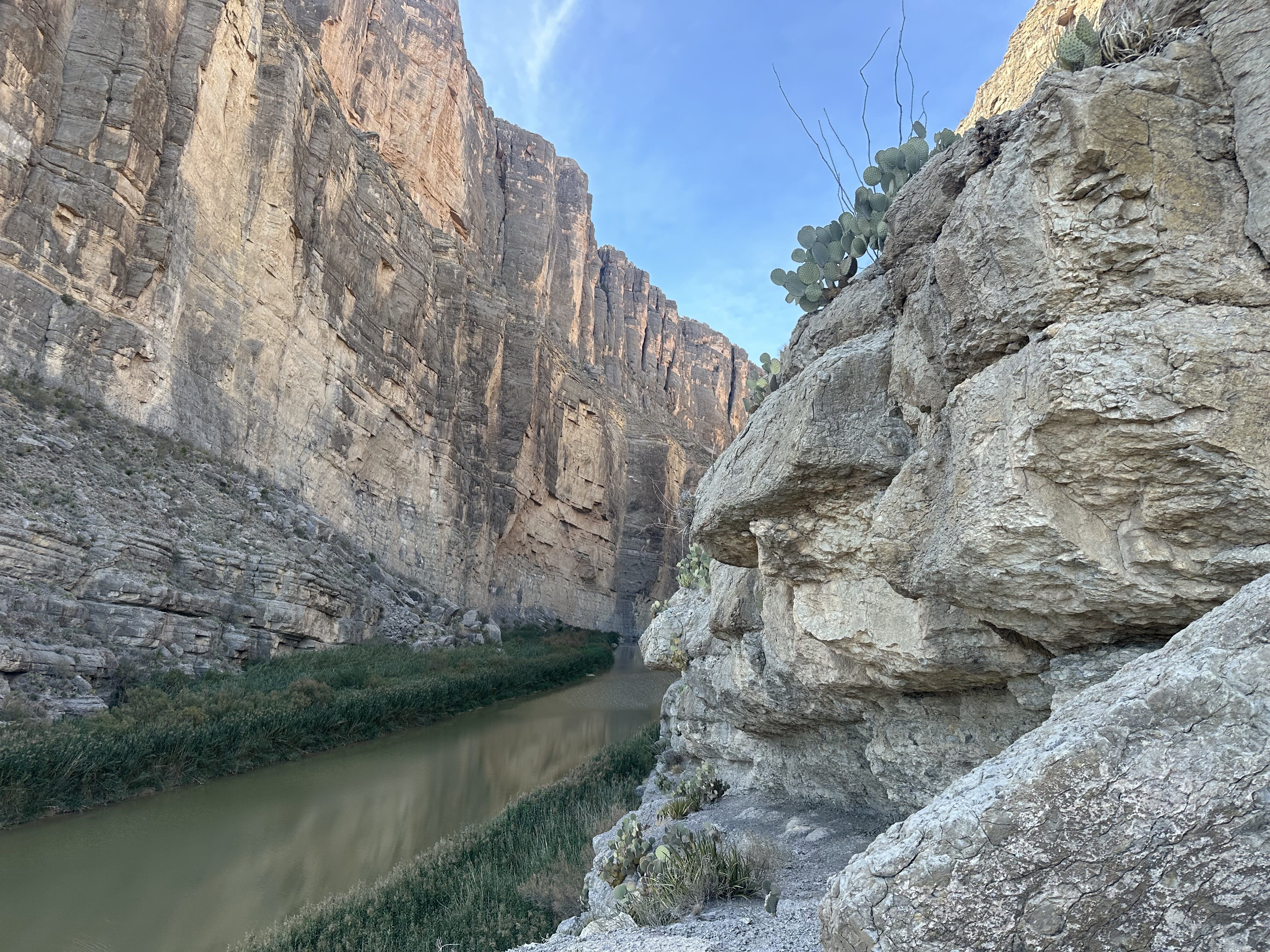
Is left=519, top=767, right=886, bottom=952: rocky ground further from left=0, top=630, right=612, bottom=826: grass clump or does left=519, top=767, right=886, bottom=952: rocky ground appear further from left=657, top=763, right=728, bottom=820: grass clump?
left=0, top=630, right=612, bottom=826: grass clump

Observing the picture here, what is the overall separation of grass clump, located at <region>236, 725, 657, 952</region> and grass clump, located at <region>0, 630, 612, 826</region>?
4.90 meters

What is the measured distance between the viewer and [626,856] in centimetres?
585

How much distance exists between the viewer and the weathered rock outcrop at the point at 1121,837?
189 centimetres

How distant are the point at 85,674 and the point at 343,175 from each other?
22.0 meters

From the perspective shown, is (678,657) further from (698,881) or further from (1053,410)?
(1053,410)

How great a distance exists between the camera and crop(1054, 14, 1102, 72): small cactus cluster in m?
3.74

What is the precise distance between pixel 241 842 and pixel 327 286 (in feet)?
72.2

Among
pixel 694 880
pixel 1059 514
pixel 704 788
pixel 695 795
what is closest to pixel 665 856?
pixel 694 880

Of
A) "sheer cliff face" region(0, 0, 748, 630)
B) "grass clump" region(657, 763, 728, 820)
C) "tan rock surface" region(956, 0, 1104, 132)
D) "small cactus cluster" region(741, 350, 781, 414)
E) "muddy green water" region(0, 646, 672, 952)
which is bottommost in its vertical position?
Answer: "muddy green water" region(0, 646, 672, 952)

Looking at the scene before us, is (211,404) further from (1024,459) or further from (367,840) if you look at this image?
(1024,459)

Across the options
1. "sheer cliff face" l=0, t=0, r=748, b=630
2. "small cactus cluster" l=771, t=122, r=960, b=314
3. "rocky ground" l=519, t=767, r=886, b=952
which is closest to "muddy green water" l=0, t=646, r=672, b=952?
"rocky ground" l=519, t=767, r=886, b=952

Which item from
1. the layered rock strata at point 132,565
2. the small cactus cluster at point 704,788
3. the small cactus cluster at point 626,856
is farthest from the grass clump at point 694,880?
the layered rock strata at point 132,565

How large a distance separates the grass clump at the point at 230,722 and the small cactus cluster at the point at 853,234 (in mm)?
11492

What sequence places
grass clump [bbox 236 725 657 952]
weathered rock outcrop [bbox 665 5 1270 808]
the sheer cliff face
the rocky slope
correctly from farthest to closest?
the sheer cliff face → grass clump [bbox 236 725 657 952] → weathered rock outcrop [bbox 665 5 1270 808] → the rocky slope
